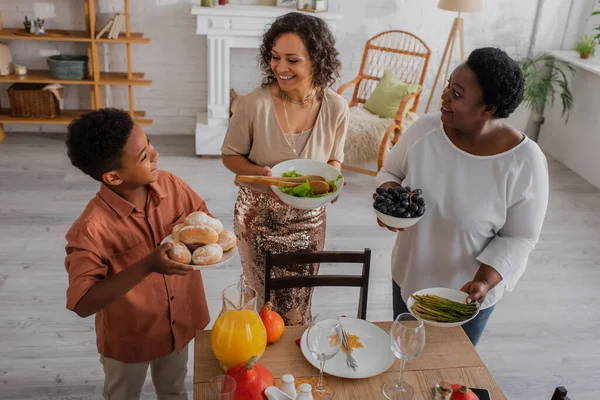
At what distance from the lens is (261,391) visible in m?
1.28

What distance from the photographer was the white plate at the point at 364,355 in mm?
1478

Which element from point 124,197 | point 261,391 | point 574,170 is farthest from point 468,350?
point 574,170

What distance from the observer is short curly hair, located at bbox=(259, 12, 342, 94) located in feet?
6.21

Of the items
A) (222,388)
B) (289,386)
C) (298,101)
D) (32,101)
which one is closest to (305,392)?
(289,386)

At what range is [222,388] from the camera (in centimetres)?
117

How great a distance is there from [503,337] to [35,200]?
2878 millimetres

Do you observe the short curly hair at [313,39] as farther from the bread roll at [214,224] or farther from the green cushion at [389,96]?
the green cushion at [389,96]

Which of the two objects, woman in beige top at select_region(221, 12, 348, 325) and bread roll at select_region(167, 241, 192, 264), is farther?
woman in beige top at select_region(221, 12, 348, 325)

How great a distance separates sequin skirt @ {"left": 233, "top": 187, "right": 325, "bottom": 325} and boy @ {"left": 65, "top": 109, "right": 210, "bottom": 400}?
38 cm

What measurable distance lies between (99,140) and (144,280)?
15.8 inches

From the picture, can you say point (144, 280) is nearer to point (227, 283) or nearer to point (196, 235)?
point (196, 235)

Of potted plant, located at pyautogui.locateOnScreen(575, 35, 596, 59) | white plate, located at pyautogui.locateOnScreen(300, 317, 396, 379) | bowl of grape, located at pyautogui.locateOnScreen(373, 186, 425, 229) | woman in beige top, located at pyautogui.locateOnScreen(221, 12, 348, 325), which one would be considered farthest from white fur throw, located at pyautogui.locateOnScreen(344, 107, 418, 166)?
white plate, located at pyautogui.locateOnScreen(300, 317, 396, 379)

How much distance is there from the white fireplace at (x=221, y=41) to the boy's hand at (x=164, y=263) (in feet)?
10.7

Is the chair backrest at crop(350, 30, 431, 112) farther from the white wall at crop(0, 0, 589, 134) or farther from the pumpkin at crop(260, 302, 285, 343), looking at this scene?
the pumpkin at crop(260, 302, 285, 343)
